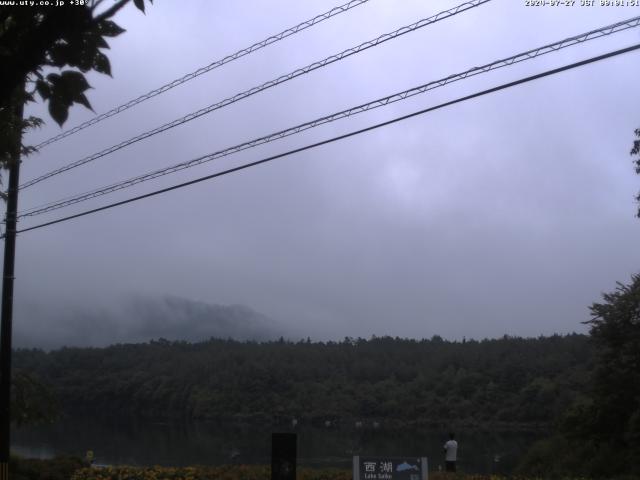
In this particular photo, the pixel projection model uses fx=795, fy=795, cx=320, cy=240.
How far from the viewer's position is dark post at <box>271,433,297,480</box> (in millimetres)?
10992

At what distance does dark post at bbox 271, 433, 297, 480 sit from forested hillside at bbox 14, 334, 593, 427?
2006 inches

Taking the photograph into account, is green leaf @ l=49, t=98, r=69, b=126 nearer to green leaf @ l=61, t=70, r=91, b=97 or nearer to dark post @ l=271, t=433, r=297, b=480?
green leaf @ l=61, t=70, r=91, b=97

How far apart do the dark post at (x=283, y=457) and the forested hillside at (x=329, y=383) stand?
5096 centimetres

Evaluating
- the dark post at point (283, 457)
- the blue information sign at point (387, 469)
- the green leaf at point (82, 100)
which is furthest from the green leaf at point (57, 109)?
the blue information sign at point (387, 469)

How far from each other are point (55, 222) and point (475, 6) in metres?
9.19


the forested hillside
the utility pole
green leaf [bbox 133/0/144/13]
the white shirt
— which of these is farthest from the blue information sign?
the forested hillside

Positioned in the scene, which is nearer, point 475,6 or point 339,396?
point 475,6

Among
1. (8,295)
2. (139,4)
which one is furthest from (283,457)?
(139,4)

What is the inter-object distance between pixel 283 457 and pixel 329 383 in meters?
74.3

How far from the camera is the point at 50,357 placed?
73.5 meters

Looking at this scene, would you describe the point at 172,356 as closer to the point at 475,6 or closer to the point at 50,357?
the point at 50,357

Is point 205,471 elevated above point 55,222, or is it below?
below

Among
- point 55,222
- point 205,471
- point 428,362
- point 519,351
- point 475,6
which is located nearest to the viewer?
point 475,6

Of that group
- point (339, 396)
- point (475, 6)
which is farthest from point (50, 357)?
point (475, 6)
